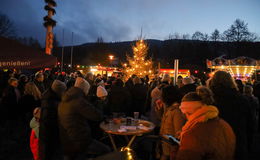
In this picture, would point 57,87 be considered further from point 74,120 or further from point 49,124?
point 74,120

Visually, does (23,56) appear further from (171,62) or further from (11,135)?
(171,62)

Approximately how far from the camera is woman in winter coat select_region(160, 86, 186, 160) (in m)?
2.85

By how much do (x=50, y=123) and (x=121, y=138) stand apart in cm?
283

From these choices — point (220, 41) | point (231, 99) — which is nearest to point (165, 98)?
point (231, 99)

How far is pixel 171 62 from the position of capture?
164ft

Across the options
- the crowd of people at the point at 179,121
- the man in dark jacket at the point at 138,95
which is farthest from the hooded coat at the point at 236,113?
the man in dark jacket at the point at 138,95

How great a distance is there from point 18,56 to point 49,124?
151cm

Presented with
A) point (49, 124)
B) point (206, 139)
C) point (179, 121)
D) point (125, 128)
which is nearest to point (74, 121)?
point (49, 124)

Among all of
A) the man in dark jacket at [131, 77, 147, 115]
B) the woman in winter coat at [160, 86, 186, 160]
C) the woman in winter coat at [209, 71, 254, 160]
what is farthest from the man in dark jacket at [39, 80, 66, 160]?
the man in dark jacket at [131, 77, 147, 115]

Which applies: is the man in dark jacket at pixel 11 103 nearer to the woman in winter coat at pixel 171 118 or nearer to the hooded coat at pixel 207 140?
the woman in winter coat at pixel 171 118

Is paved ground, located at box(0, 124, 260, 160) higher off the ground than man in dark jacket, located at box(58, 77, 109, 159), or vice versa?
man in dark jacket, located at box(58, 77, 109, 159)

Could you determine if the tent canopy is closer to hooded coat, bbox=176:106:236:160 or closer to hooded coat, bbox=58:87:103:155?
hooded coat, bbox=58:87:103:155

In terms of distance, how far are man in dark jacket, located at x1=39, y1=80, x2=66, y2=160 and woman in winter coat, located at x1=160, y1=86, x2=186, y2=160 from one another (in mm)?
2068

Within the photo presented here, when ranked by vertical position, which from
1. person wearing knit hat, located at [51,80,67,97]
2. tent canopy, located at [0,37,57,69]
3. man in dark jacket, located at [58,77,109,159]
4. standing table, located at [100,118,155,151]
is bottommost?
standing table, located at [100,118,155,151]
